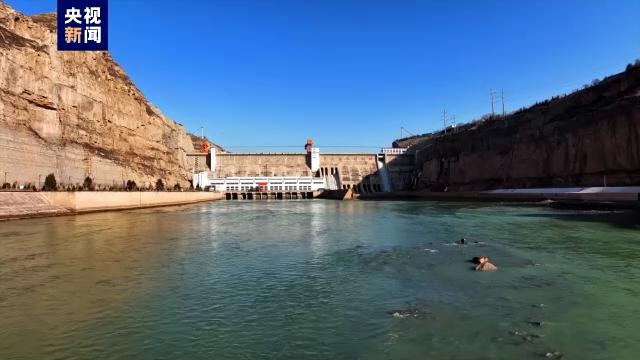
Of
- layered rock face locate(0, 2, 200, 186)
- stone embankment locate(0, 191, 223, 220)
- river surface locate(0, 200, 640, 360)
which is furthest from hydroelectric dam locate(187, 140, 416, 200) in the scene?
river surface locate(0, 200, 640, 360)

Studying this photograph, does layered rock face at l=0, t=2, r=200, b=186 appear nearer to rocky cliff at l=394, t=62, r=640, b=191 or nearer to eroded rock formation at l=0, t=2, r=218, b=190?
eroded rock formation at l=0, t=2, r=218, b=190

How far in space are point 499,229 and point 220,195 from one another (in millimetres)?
66413

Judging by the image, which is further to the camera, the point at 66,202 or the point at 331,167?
the point at 331,167

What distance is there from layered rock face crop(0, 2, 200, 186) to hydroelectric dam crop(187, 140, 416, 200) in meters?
22.9

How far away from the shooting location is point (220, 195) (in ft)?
263

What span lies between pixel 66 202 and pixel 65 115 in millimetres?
15691

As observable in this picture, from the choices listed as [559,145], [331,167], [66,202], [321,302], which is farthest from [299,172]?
[321,302]

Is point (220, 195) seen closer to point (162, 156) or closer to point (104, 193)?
point (162, 156)

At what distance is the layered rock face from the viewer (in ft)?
116

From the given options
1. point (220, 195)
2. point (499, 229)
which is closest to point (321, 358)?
point (499, 229)

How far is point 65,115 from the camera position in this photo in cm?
4356

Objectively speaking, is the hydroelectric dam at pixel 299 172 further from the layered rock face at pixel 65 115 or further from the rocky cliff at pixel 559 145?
the layered rock face at pixel 65 115

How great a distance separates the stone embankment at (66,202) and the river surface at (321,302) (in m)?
16.2

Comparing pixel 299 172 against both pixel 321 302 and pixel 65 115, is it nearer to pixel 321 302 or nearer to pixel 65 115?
pixel 65 115
